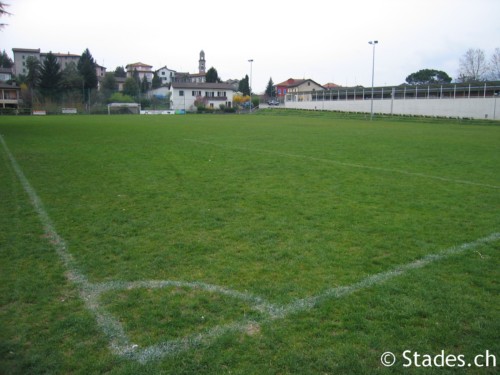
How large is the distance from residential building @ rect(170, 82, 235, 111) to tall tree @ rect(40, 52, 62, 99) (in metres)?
21.7

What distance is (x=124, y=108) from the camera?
226 ft

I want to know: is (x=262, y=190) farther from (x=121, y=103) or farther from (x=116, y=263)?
(x=121, y=103)

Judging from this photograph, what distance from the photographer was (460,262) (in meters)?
4.98

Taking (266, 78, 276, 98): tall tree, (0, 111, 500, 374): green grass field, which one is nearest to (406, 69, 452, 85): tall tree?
(266, 78, 276, 98): tall tree

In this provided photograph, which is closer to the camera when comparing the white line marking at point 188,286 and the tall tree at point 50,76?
the white line marking at point 188,286

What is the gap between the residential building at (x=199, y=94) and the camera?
8750 cm

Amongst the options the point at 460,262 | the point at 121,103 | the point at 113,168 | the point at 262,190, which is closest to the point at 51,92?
the point at 121,103

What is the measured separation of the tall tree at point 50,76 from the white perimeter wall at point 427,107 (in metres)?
48.2

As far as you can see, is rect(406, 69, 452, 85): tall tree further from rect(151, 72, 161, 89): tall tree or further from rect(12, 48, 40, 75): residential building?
rect(12, 48, 40, 75): residential building

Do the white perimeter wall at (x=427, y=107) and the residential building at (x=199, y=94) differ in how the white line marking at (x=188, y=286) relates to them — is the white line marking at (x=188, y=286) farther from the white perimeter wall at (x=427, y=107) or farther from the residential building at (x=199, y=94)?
the residential building at (x=199, y=94)

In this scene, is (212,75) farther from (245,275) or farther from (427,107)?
(245,275)

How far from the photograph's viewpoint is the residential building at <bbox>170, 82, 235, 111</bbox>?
287 ft

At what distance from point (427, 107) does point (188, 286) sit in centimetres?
5501

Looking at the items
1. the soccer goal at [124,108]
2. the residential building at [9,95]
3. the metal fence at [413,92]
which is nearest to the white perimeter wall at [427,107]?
the metal fence at [413,92]
